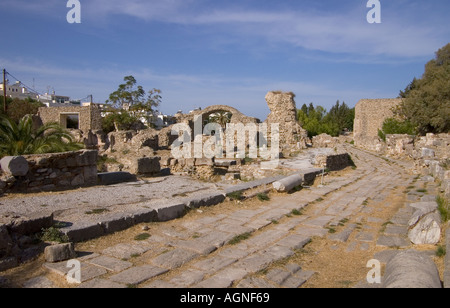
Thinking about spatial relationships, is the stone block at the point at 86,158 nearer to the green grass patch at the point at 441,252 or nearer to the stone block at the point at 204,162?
the stone block at the point at 204,162

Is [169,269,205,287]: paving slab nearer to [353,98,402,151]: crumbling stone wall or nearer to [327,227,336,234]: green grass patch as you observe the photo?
[327,227,336,234]: green grass patch

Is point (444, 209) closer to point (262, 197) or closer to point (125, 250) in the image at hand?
point (262, 197)

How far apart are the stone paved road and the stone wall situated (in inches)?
1071

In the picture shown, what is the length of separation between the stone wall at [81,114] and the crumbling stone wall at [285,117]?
17.3m

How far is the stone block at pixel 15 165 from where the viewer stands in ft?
21.6

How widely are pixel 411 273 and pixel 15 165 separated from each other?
708 centimetres

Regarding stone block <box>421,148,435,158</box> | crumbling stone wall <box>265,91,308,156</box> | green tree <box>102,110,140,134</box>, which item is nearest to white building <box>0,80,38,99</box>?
green tree <box>102,110,140,134</box>

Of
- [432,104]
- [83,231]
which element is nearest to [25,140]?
[83,231]

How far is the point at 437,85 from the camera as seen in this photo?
25.7 meters

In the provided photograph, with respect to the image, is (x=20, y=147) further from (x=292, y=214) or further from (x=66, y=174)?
(x=292, y=214)

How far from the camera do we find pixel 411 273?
2844 millimetres

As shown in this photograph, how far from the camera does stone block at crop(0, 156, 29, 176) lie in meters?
6.59

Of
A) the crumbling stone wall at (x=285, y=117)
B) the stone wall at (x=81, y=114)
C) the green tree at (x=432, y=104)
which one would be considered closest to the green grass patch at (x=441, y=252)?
the crumbling stone wall at (x=285, y=117)
